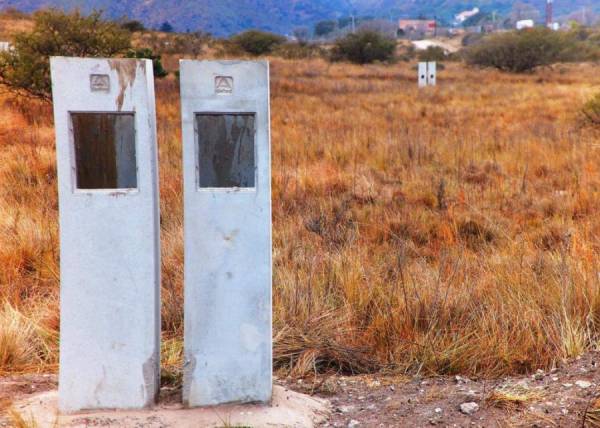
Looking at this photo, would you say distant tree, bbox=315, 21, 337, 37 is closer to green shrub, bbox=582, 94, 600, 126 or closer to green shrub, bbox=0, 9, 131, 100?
green shrub, bbox=0, 9, 131, 100

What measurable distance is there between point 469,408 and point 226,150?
1585 mm

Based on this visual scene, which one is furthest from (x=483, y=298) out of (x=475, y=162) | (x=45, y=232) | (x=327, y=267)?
(x=475, y=162)

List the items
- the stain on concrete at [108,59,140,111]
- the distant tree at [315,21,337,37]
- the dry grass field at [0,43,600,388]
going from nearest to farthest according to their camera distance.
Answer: the stain on concrete at [108,59,140,111] < the dry grass field at [0,43,600,388] < the distant tree at [315,21,337,37]

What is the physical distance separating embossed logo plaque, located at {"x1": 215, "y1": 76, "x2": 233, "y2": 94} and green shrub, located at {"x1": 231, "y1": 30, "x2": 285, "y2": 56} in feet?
139

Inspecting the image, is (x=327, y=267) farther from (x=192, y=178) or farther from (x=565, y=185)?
(x=565, y=185)

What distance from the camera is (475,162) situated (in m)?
9.45

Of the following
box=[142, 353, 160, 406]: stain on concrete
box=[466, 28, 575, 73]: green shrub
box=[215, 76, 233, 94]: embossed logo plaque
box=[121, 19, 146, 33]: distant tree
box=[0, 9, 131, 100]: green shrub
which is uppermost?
box=[121, 19, 146, 33]: distant tree

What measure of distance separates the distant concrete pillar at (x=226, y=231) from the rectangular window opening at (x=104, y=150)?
24 cm

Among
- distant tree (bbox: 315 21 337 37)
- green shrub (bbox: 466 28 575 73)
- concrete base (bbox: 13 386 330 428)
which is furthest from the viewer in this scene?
distant tree (bbox: 315 21 337 37)

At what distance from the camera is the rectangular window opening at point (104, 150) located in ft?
8.55

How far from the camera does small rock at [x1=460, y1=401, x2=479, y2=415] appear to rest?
2.87 meters

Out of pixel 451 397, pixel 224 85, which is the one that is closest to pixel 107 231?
pixel 224 85

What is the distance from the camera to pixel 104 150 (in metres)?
2.61

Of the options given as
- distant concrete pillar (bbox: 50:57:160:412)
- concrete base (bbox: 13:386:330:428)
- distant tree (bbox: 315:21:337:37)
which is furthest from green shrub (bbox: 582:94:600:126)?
distant tree (bbox: 315:21:337:37)
